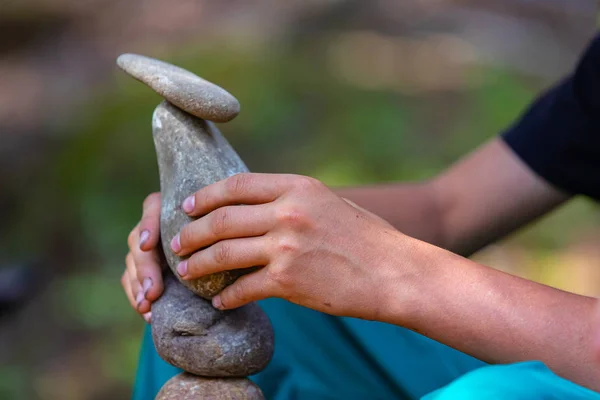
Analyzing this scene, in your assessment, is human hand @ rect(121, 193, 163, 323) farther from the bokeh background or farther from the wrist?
the bokeh background

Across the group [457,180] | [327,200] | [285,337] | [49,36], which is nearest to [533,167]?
[457,180]

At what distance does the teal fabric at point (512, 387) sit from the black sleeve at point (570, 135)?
3.79 feet

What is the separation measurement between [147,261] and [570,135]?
131cm

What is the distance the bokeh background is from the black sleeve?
167 centimetres

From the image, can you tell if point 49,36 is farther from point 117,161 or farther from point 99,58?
point 117,161

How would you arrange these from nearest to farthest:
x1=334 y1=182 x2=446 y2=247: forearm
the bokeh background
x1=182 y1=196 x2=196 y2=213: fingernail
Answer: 1. x1=182 y1=196 x2=196 y2=213: fingernail
2. x1=334 y1=182 x2=446 y2=247: forearm
3. the bokeh background

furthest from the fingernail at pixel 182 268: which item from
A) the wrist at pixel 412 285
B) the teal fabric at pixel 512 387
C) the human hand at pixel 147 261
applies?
the teal fabric at pixel 512 387

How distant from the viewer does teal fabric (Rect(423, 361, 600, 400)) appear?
128cm

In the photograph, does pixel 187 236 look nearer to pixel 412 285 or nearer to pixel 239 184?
pixel 239 184

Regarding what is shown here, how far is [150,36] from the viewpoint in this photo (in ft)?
19.5

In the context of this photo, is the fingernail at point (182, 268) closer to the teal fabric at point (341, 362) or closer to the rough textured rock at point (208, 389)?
the rough textured rock at point (208, 389)

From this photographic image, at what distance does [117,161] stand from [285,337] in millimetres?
2758

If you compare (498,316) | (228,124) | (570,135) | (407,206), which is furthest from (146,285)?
(228,124)

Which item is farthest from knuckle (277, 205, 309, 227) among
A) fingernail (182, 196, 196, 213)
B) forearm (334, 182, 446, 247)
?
forearm (334, 182, 446, 247)
